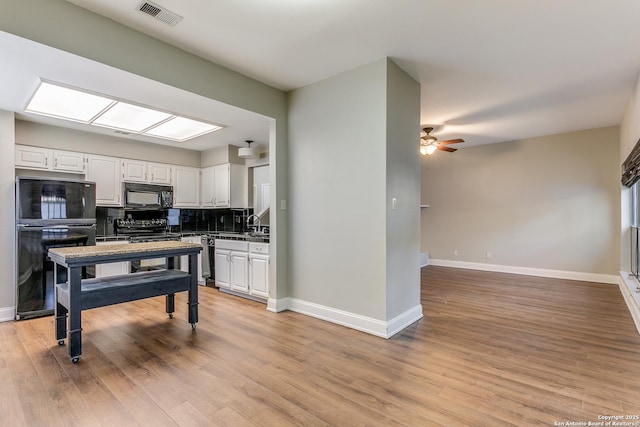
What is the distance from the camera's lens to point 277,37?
267cm

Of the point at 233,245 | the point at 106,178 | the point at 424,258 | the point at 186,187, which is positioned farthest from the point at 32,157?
the point at 424,258

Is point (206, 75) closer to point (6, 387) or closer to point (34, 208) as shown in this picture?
point (34, 208)

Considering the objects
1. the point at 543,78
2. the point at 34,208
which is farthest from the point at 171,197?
the point at 543,78

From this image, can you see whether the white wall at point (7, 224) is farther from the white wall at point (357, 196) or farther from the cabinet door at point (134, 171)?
the white wall at point (357, 196)

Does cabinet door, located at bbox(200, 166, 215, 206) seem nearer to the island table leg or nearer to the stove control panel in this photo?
the stove control panel

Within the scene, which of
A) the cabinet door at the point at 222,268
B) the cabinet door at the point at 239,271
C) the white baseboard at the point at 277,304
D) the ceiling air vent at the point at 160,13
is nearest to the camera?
the ceiling air vent at the point at 160,13

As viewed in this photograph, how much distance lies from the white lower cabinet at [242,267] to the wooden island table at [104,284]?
3.14ft

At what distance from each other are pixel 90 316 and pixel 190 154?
3.24m

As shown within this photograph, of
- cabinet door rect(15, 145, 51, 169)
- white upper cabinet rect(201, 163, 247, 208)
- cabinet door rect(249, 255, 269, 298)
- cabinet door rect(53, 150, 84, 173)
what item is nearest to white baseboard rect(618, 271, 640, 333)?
cabinet door rect(249, 255, 269, 298)

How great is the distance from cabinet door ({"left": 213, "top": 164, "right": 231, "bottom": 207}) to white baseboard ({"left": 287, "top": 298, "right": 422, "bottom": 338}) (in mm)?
2588

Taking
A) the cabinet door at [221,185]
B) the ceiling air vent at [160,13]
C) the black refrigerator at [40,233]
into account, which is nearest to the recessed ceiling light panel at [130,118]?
the black refrigerator at [40,233]

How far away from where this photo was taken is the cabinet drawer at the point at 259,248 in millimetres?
4070

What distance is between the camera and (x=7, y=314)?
3598 millimetres

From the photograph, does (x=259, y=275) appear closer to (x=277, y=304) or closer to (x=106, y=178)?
(x=277, y=304)
